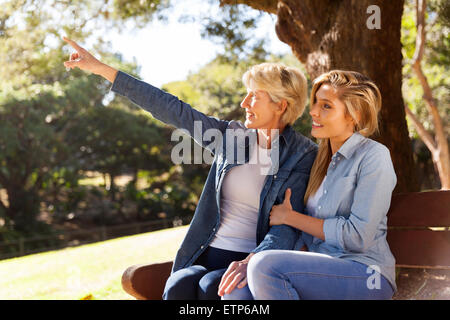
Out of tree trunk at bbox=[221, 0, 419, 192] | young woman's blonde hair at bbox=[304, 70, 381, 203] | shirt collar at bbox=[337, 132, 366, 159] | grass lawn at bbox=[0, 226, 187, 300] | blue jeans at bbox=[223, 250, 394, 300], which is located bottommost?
grass lawn at bbox=[0, 226, 187, 300]

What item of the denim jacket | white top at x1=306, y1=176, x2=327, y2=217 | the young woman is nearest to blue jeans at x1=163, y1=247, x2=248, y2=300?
the denim jacket

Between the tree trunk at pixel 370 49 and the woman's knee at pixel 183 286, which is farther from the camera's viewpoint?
the tree trunk at pixel 370 49

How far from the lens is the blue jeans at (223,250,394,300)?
80.4 inches

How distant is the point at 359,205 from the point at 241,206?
2.33 feet

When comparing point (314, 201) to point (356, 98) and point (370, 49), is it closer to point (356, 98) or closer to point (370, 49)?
point (356, 98)

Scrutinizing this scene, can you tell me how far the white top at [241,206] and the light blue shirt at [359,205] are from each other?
0.40m

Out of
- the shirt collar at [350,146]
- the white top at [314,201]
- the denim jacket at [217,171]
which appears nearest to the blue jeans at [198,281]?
the denim jacket at [217,171]

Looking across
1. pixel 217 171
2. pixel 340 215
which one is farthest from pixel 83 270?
pixel 340 215

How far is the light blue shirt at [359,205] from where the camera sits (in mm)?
2182

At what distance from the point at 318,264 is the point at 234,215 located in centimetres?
70

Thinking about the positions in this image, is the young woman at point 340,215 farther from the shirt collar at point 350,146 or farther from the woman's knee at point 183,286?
the woman's knee at point 183,286

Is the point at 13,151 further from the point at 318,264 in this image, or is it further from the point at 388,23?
the point at 318,264

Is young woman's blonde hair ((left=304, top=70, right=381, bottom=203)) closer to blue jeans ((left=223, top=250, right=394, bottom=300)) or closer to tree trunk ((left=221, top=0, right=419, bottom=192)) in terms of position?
blue jeans ((left=223, top=250, right=394, bottom=300))

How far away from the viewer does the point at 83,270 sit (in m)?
7.02
